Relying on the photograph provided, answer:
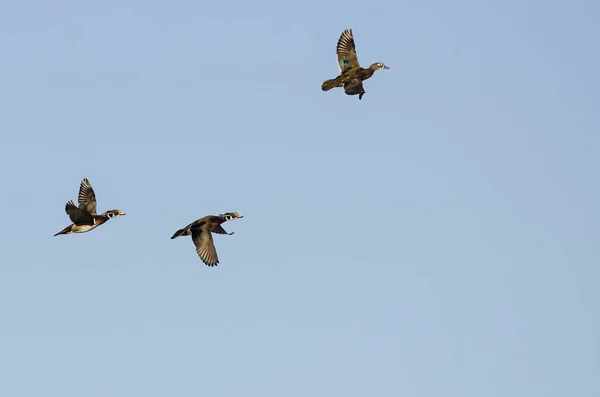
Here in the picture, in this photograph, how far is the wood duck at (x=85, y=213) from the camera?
7588cm

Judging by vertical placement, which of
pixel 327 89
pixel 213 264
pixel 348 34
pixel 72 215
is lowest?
pixel 213 264

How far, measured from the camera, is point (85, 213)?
76.1 m

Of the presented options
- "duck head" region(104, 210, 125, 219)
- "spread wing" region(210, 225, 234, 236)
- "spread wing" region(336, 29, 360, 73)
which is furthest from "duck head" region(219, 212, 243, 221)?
"spread wing" region(336, 29, 360, 73)

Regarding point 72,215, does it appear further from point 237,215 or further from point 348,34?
point 348,34

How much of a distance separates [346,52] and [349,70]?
214 cm

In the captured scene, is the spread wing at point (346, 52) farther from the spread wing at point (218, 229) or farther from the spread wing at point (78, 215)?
the spread wing at point (78, 215)

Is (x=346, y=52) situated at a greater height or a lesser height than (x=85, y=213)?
greater

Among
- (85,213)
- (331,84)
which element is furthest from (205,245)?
(331,84)

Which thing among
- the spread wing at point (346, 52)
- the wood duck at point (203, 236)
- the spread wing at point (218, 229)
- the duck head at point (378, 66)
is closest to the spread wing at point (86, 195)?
the wood duck at point (203, 236)

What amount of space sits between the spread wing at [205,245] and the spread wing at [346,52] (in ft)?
49.8

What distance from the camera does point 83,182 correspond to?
81.3m

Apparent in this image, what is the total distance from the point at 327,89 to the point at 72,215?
59.9 ft

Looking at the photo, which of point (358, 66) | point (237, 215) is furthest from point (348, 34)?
point (237, 215)

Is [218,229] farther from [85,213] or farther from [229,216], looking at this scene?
[85,213]
